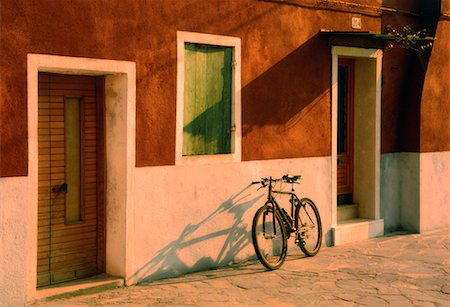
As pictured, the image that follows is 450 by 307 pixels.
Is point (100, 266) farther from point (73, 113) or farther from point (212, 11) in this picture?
point (212, 11)

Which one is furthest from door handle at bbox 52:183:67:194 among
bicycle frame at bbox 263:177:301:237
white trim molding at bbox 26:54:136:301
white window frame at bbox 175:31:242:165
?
bicycle frame at bbox 263:177:301:237

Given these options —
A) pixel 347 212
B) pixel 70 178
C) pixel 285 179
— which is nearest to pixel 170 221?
pixel 70 178

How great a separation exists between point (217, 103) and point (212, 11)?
119 cm

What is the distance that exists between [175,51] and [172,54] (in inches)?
2.4

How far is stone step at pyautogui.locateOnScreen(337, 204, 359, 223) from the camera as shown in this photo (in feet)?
38.2

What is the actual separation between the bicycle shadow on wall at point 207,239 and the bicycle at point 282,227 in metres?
0.25

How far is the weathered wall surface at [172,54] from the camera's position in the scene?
712 cm

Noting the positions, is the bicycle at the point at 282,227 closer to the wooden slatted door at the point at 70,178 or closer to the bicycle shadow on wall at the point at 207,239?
the bicycle shadow on wall at the point at 207,239

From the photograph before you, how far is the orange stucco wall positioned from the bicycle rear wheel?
89cm

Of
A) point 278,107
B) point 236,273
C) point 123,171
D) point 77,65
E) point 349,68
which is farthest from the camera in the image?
point 349,68

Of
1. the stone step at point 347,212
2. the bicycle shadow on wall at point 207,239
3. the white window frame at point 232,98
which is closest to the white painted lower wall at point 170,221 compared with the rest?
the bicycle shadow on wall at point 207,239

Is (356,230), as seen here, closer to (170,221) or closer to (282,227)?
(282,227)

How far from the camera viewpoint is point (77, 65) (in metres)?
7.60

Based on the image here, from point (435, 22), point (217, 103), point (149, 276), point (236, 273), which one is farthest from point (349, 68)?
point (149, 276)
